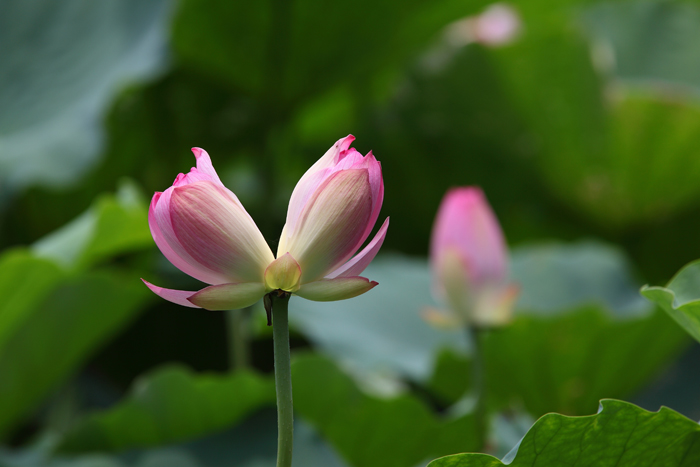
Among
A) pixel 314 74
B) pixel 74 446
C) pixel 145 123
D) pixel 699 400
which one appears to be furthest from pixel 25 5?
pixel 699 400

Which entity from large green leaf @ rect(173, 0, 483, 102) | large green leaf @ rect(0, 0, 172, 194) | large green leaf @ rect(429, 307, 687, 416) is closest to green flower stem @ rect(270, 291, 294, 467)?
large green leaf @ rect(429, 307, 687, 416)

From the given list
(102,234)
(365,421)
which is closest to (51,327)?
(102,234)

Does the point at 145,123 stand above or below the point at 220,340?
above

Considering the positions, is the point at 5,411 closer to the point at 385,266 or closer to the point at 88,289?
the point at 88,289

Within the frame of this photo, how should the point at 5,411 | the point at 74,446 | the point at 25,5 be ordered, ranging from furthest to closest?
the point at 25,5 < the point at 5,411 < the point at 74,446

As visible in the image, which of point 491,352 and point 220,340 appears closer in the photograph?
point 491,352

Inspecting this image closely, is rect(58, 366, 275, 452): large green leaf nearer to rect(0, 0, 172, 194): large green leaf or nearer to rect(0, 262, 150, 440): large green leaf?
rect(0, 262, 150, 440): large green leaf

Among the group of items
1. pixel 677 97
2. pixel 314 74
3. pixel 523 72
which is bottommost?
pixel 677 97
